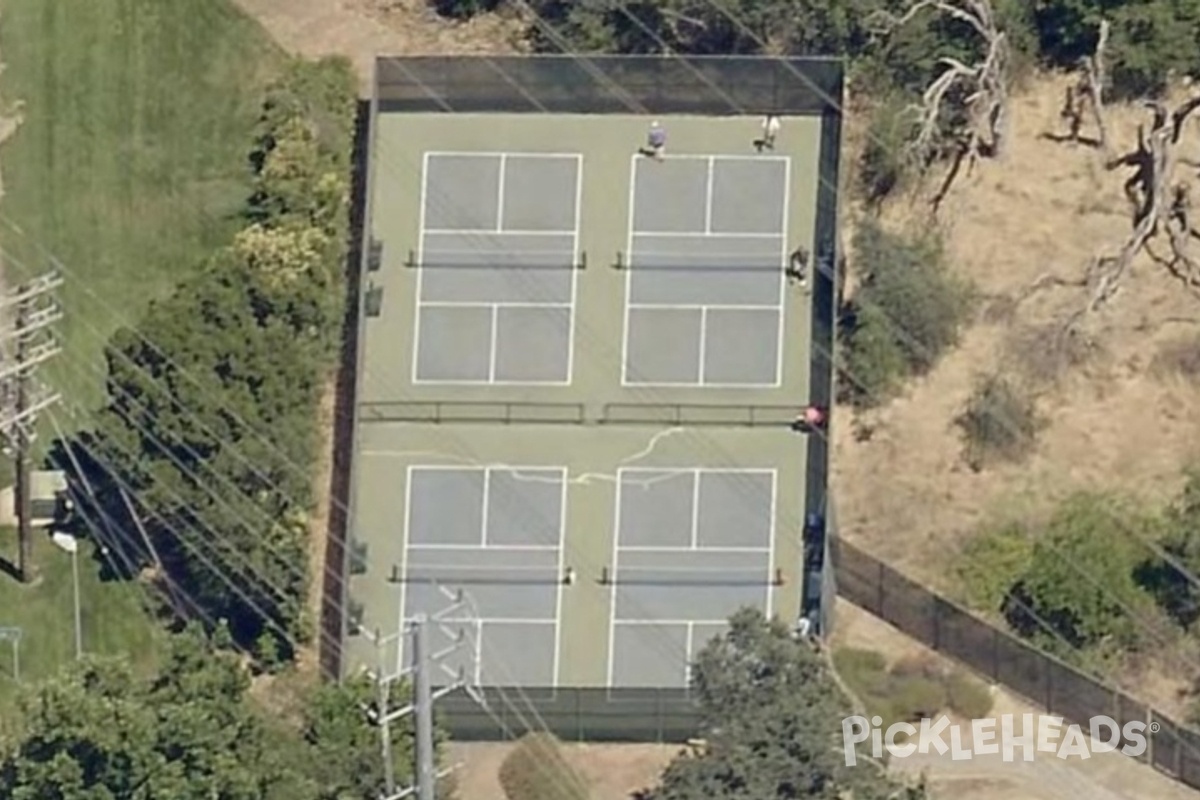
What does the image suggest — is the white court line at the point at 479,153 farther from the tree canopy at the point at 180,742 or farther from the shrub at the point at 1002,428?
the tree canopy at the point at 180,742

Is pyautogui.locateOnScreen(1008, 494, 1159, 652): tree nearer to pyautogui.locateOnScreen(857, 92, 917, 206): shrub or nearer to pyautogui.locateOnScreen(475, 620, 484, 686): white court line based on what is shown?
pyautogui.locateOnScreen(857, 92, 917, 206): shrub

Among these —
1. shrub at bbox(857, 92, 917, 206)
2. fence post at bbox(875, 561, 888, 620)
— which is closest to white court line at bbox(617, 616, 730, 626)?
fence post at bbox(875, 561, 888, 620)

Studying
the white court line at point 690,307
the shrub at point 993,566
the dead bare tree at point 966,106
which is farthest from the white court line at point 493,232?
the shrub at point 993,566

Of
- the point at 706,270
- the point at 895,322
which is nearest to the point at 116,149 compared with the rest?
the point at 706,270

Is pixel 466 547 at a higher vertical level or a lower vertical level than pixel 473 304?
lower

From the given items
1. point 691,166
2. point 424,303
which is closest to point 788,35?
point 691,166

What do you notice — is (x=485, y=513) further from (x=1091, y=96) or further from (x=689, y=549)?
(x=1091, y=96)
